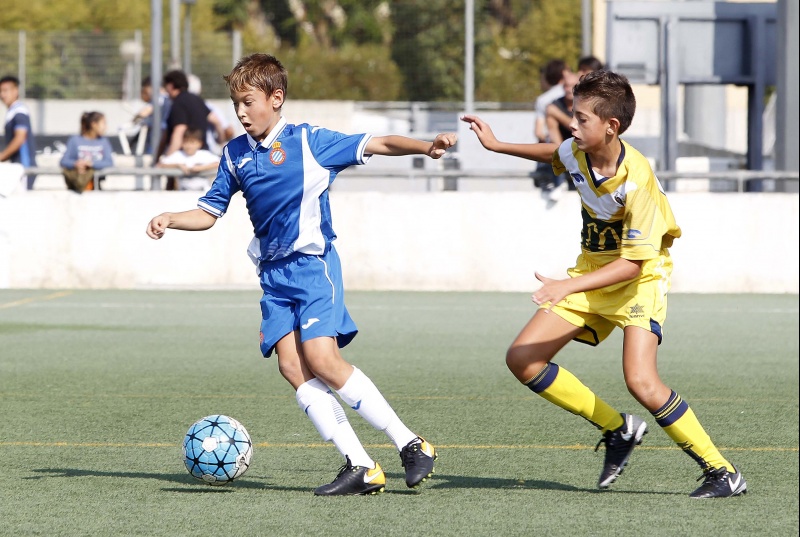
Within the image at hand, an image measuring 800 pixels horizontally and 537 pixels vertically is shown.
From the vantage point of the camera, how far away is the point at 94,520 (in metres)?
5.01

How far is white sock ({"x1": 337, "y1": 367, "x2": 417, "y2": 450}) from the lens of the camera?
5.55 metres

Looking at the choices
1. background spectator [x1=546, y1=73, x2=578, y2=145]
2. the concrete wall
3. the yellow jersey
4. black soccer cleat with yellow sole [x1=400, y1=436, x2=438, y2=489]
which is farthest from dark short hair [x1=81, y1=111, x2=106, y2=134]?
black soccer cleat with yellow sole [x1=400, y1=436, x2=438, y2=489]

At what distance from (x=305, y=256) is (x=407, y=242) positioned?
8241mm

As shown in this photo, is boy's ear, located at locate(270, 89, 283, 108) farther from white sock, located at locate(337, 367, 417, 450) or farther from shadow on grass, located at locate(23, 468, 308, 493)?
shadow on grass, located at locate(23, 468, 308, 493)

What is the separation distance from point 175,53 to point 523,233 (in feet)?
23.0

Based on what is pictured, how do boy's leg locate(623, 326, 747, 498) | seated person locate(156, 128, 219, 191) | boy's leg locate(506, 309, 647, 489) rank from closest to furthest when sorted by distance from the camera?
1. boy's leg locate(623, 326, 747, 498)
2. boy's leg locate(506, 309, 647, 489)
3. seated person locate(156, 128, 219, 191)

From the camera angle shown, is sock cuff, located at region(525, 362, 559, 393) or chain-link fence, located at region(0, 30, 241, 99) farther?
chain-link fence, located at region(0, 30, 241, 99)

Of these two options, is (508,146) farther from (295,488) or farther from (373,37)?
(373,37)

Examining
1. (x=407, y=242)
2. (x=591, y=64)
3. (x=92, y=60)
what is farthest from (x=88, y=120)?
(x=92, y=60)

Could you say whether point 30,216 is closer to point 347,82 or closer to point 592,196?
point 592,196

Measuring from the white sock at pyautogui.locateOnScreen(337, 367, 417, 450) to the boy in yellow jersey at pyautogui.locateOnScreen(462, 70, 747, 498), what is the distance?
52 cm

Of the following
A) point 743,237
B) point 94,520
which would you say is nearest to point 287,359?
point 94,520

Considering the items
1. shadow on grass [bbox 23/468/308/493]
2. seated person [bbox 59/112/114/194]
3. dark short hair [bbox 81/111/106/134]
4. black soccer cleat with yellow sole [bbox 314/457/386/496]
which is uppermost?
dark short hair [bbox 81/111/106/134]

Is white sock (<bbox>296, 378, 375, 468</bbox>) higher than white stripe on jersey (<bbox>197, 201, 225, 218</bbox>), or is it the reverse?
white stripe on jersey (<bbox>197, 201, 225, 218</bbox>)
